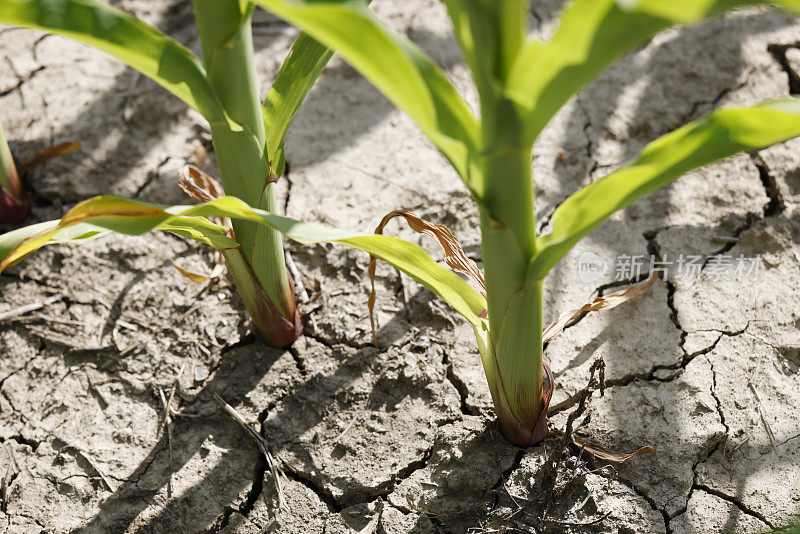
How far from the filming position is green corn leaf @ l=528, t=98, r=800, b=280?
784mm

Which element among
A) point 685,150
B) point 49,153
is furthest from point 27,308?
point 685,150

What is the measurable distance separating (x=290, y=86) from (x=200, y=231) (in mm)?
285

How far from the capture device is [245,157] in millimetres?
1113

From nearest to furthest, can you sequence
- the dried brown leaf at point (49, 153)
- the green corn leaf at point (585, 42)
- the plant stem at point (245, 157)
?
1. the green corn leaf at point (585, 42)
2. the plant stem at point (245, 157)
3. the dried brown leaf at point (49, 153)

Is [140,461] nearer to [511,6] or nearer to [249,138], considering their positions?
[249,138]

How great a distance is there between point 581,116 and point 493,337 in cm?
100

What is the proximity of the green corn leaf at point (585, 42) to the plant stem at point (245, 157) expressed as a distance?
486 mm

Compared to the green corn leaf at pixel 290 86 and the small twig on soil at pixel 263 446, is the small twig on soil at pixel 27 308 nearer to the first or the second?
the small twig on soil at pixel 263 446

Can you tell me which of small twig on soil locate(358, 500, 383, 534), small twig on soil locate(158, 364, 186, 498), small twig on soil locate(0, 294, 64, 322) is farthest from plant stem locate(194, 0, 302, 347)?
small twig on soil locate(0, 294, 64, 322)

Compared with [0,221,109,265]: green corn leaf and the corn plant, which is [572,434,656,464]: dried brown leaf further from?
[0,221,109,265]: green corn leaf

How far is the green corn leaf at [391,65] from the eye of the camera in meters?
0.68

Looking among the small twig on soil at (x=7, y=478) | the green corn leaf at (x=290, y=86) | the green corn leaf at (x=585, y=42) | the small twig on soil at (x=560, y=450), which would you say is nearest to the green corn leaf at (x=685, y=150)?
the green corn leaf at (x=585, y=42)

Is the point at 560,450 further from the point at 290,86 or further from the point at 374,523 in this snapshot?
the point at 290,86

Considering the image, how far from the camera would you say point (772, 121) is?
2.57ft
